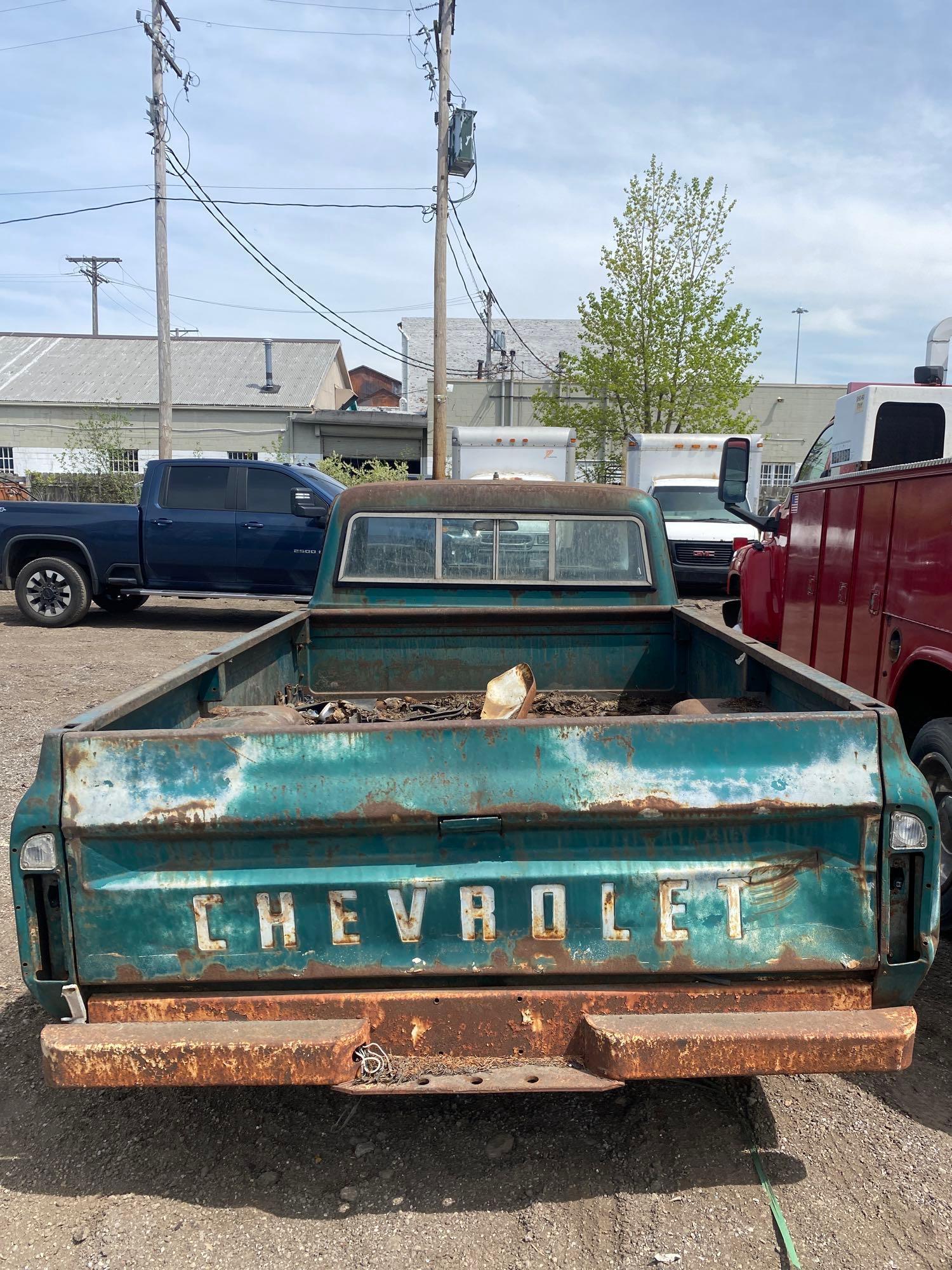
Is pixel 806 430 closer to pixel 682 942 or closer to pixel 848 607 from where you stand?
pixel 848 607

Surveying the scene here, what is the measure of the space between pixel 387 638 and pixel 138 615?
9.31 meters

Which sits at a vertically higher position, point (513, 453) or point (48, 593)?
point (513, 453)

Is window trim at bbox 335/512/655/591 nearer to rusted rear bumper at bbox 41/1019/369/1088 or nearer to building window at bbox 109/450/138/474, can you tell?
rusted rear bumper at bbox 41/1019/369/1088

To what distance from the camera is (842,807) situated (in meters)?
2.10

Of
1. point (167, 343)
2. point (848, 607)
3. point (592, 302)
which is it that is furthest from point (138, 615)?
point (592, 302)

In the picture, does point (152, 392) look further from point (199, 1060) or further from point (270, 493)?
point (199, 1060)

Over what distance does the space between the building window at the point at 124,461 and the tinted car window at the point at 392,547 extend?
24152 millimetres

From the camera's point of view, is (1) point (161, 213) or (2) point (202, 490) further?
(1) point (161, 213)

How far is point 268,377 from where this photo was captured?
107 feet

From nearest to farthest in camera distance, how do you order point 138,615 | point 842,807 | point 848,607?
point 842,807 → point 848,607 → point 138,615

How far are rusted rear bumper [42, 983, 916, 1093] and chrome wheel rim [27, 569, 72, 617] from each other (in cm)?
1031

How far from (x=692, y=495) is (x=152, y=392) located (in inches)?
935

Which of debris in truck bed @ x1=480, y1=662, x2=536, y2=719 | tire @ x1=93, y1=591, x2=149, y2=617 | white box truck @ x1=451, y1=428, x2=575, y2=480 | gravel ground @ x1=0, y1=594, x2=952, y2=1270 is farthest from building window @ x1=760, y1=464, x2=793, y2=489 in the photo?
gravel ground @ x1=0, y1=594, x2=952, y2=1270

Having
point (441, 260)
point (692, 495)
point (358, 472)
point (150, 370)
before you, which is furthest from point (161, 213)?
point (150, 370)
